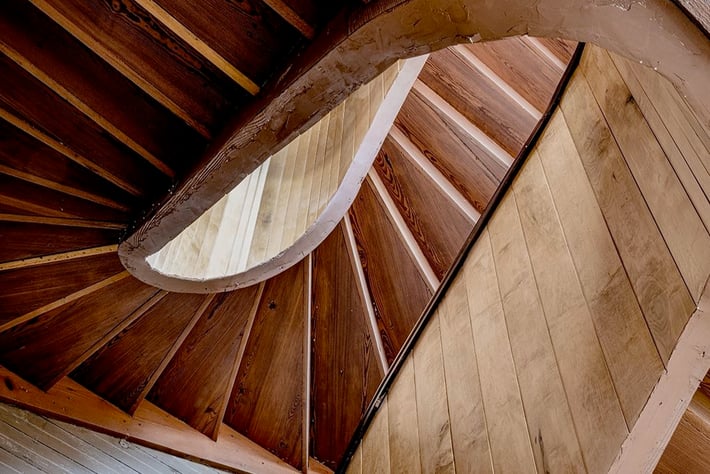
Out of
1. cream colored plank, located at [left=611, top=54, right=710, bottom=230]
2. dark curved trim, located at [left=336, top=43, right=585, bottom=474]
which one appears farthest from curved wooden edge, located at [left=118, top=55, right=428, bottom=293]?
cream colored plank, located at [left=611, top=54, right=710, bottom=230]

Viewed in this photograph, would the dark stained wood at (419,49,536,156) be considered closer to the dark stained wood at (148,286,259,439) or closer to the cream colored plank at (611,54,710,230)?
the dark stained wood at (148,286,259,439)

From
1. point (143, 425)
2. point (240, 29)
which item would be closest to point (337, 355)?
point (143, 425)

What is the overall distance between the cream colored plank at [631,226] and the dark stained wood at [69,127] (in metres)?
1.70

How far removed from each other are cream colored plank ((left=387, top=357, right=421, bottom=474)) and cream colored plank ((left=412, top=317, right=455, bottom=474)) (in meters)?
0.04

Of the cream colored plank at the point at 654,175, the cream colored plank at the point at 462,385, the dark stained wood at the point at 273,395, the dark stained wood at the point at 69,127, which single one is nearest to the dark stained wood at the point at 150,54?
the dark stained wood at the point at 69,127

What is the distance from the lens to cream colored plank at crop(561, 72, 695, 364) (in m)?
1.15

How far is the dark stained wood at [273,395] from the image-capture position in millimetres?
3898

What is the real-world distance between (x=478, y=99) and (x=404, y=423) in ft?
6.72

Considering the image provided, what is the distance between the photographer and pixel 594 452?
48.9 inches

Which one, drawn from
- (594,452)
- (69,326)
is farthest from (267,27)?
(69,326)

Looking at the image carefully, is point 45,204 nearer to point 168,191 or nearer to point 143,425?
point 168,191

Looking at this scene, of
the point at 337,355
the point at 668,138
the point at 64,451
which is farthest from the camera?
the point at 337,355

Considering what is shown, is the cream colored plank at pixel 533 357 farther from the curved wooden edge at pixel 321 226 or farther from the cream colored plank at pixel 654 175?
the curved wooden edge at pixel 321 226

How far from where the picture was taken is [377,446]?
90.4 inches
